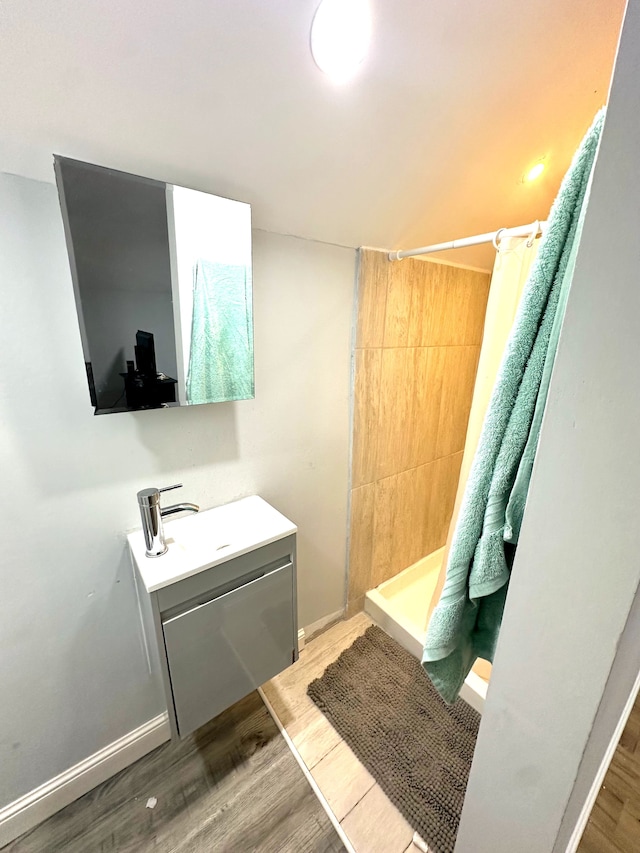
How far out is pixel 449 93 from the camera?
34.9 inches

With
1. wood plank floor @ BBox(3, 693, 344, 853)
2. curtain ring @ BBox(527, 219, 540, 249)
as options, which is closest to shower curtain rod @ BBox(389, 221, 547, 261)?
curtain ring @ BBox(527, 219, 540, 249)

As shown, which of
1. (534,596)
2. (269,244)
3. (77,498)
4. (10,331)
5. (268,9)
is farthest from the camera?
(269,244)

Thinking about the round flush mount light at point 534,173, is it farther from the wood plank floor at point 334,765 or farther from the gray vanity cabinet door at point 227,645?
the wood plank floor at point 334,765

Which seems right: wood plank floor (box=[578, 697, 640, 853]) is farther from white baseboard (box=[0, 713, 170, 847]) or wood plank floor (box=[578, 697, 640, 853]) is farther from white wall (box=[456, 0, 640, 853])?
white baseboard (box=[0, 713, 170, 847])

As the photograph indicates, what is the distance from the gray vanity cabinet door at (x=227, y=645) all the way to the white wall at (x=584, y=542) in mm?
740

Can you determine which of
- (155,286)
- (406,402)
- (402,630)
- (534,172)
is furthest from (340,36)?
(402,630)

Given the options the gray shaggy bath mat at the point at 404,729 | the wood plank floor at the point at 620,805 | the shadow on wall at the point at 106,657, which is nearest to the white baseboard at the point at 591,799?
the wood plank floor at the point at 620,805

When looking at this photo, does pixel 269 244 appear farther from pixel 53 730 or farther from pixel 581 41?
pixel 53 730

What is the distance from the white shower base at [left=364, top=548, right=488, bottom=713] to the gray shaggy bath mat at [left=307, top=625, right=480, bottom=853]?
7 centimetres

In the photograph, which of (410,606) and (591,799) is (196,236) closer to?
(591,799)

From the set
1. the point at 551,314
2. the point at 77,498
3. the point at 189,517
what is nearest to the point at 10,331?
the point at 77,498

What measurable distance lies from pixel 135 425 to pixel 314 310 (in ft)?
2.47

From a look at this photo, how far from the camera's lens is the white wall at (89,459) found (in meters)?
0.86

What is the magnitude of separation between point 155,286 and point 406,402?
1.22m
